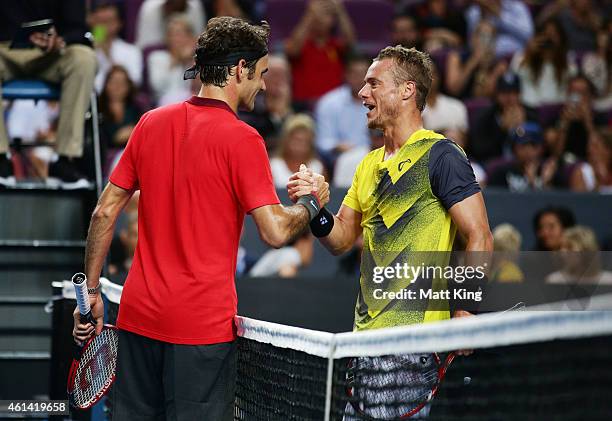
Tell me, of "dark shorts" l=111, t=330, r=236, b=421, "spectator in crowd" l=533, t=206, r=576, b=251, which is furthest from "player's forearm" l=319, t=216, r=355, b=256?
"spectator in crowd" l=533, t=206, r=576, b=251

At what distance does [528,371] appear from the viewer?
2832mm

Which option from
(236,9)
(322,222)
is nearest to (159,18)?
(236,9)

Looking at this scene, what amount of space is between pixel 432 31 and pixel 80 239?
18.7 feet

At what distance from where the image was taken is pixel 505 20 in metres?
11.3

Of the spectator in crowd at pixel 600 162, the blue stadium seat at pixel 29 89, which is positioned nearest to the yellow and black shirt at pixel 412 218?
the blue stadium seat at pixel 29 89

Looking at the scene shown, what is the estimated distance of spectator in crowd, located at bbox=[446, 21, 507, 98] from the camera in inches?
411

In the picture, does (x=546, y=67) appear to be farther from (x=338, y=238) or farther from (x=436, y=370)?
(x=436, y=370)

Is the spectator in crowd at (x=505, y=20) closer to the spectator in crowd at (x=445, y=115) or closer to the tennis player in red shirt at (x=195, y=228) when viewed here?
the spectator in crowd at (x=445, y=115)

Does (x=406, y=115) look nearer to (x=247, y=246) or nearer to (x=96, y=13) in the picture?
(x=247, y=246)

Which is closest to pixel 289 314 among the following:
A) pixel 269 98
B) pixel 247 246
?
pixel 247 246

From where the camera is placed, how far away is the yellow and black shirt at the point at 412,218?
3979mm

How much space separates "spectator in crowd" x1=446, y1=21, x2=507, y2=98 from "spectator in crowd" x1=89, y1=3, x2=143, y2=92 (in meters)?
2.90

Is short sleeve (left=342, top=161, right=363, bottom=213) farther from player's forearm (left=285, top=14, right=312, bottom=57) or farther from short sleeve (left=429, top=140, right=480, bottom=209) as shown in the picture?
player's forearm (left=285, top=14, right=312, bottom=57)

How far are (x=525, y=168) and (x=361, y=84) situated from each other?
1572 millimetres
